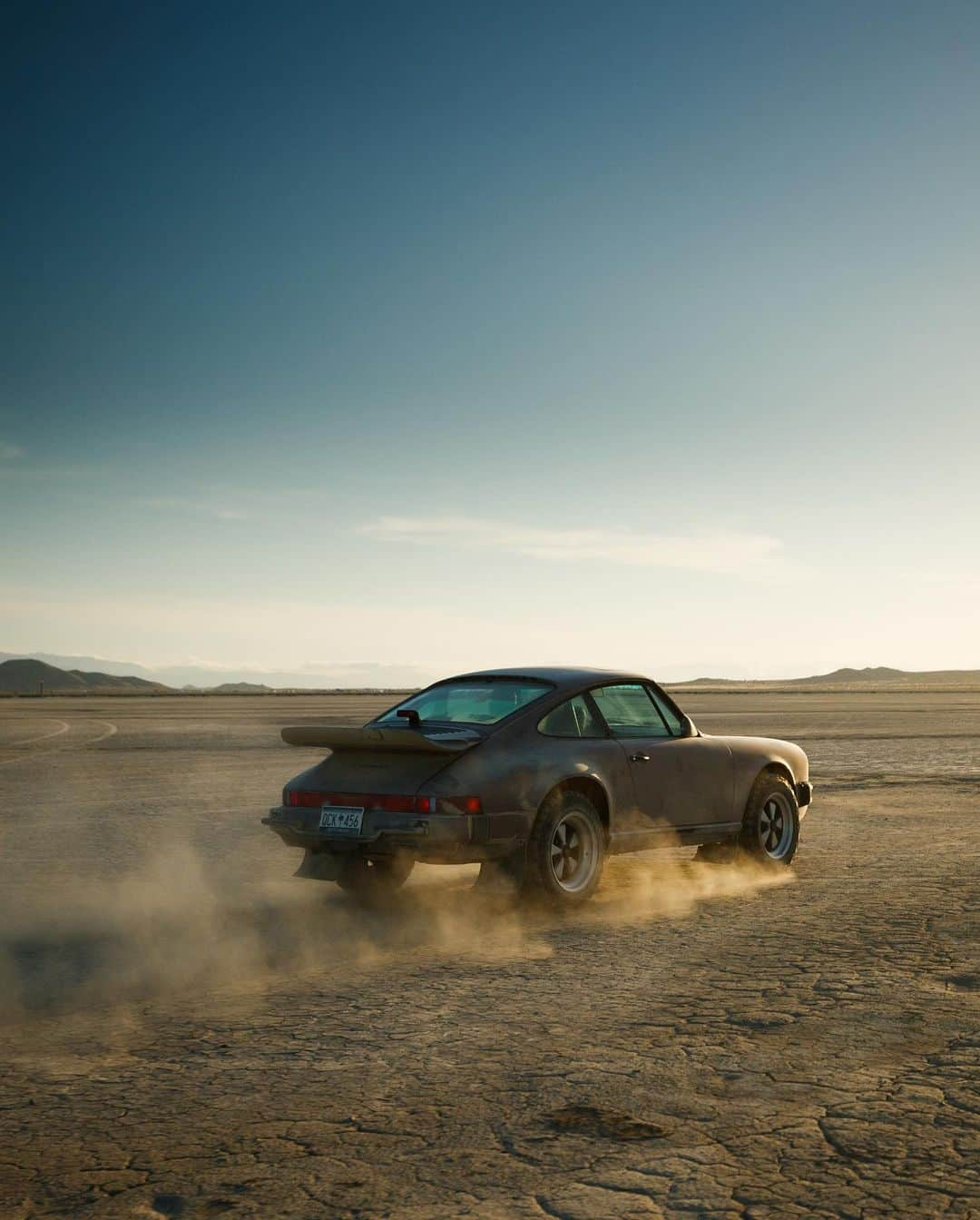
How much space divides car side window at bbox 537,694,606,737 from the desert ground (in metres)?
1.12

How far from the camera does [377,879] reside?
9.00 m

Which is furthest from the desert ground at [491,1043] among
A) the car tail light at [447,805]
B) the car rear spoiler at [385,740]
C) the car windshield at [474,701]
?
the car windshield at [474,701]

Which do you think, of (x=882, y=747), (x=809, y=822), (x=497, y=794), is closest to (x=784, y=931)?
(x=497, y=794)

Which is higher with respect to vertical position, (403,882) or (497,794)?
(497,794)

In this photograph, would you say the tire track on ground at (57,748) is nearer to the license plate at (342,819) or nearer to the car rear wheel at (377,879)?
the car rear wheel at (377,879)

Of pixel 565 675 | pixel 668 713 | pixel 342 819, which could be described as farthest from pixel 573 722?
pixel 342 819

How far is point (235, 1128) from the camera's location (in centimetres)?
436

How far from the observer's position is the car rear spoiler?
315 inches

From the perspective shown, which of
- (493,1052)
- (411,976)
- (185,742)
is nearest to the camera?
(493,1052)

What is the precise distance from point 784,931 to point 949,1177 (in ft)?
12.3

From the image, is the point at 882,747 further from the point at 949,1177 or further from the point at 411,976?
the point at 949,1177

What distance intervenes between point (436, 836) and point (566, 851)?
3.40ft

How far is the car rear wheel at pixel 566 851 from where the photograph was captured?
817cm

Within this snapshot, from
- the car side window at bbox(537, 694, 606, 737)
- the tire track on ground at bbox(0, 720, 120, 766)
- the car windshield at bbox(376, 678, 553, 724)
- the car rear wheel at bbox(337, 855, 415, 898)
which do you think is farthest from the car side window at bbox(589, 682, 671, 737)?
the tire track on ground at bbox(0, 720, 120, 766)
